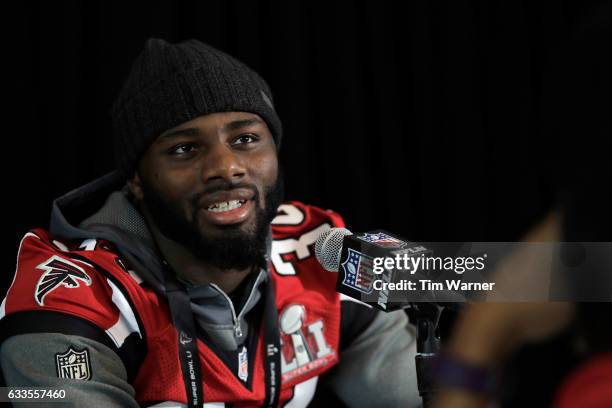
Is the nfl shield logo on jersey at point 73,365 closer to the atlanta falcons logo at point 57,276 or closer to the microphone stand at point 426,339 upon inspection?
the atlanta falcons logo at point 57,276

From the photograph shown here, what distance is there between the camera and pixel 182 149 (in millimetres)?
1217

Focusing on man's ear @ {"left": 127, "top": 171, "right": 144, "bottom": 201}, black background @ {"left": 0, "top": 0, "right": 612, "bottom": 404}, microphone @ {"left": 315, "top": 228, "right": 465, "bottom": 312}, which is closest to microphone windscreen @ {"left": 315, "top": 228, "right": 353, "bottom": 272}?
microphone @ {"left": 315, "top": 228, "right": 465, "bottom": 312}

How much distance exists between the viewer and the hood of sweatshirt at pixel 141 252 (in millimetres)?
1184

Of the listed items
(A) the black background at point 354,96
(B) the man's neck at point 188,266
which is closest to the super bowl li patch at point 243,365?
(B) the man's neck at point 188,266

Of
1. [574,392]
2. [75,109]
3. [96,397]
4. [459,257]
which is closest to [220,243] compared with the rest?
[96,397]

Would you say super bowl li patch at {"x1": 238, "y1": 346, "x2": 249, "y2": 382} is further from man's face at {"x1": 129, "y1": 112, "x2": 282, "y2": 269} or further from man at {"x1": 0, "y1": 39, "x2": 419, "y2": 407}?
man's face at {"x1": 129, "y1": 112, "x2": 282, "y2": 269}

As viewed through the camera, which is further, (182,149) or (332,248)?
(182,149)

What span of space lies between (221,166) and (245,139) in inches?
3.8

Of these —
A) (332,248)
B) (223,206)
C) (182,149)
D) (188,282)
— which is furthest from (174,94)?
(332,248)

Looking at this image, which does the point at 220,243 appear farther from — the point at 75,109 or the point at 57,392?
the point at 75,109

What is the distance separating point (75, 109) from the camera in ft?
5.26

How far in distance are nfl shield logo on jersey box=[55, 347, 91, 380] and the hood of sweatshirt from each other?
0.19m

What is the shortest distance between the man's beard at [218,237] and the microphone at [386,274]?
39 centimetres

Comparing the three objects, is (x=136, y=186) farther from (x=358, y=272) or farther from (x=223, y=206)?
(x=358, y=272)
